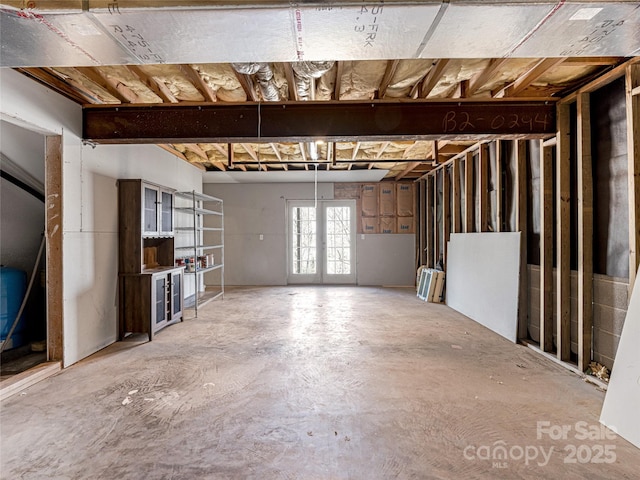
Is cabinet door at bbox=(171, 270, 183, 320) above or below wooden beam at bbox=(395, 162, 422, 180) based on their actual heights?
below

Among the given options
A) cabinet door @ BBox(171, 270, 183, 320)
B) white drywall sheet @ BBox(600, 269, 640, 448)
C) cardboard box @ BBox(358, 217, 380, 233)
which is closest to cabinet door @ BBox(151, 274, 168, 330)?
cabinet door @ BBox(171, 270, 183, 320)

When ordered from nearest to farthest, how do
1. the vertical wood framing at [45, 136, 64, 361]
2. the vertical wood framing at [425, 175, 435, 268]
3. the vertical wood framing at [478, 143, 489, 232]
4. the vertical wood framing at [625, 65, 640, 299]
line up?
1. the vertical wood framing at [625, 65, 640, 299]
2. the vertical wood framing at [45, 136, 64, 361]
3. the vertical wood framing at [478, 143, 489, 232]
4. the vertical wood framing at [425, 175, 435, 268]

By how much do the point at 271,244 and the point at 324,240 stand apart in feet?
4.14

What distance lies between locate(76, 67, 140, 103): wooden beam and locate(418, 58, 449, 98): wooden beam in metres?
2.69

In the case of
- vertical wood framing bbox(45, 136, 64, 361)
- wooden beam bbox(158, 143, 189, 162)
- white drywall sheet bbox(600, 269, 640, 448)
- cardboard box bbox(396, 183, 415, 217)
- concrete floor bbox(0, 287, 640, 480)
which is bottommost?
concrete floor bbox(0, 287, 640, 480)

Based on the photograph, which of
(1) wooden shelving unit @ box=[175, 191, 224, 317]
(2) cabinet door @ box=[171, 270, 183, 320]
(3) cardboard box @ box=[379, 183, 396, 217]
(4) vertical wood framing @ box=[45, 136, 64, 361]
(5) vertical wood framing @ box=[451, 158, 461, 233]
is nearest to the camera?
(4) vertical wood framing @ box=[45, 136, 64, 361]

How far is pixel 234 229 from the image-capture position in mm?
7297

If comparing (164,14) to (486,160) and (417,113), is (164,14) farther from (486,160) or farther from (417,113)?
(486,160)

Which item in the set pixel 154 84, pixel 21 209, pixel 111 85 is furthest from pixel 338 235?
pixel 21 209

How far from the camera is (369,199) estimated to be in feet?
23.8

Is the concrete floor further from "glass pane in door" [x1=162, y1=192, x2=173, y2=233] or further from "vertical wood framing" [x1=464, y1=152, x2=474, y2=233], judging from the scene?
"vertical wood framing" [x1=464, y1=152, x2=474, y2=233]

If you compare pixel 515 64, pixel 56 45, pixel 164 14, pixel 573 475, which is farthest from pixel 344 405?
pixel 515 64

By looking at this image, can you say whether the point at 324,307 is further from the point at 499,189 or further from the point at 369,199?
the point at 369,199

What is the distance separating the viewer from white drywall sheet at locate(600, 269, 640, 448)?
1798 mm
